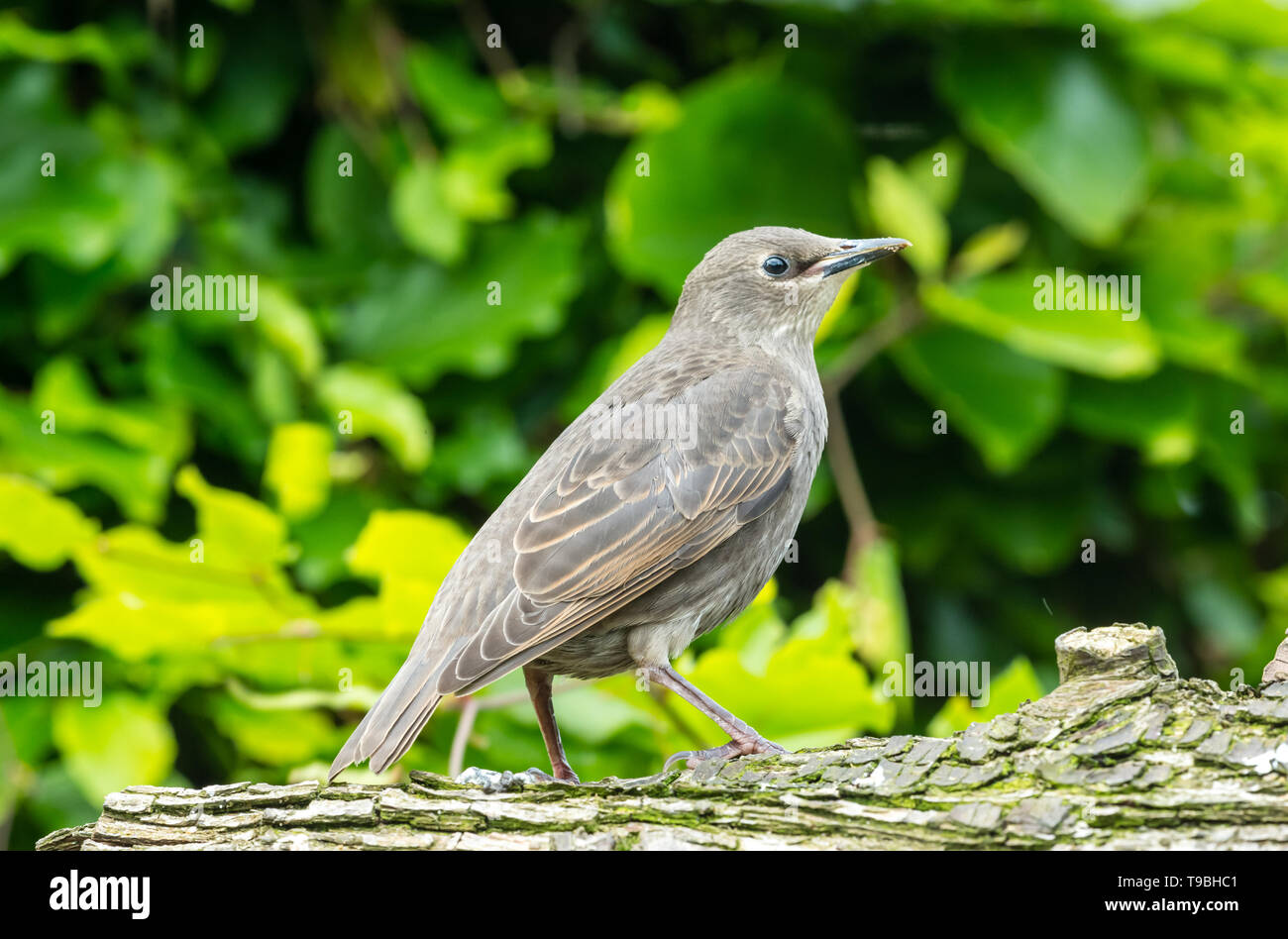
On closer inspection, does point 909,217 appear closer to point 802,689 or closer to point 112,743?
point 802,689

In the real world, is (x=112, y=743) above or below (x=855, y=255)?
below

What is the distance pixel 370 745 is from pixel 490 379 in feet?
8.21

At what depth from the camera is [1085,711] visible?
2.86 metres

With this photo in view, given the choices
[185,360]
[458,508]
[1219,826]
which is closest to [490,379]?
[458,508]

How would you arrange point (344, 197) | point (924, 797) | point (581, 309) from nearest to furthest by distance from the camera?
point (924, 797) → point (344, 197) → point (581, 309)

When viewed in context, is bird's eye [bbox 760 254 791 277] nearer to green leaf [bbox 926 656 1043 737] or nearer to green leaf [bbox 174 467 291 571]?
green leaf [bbox 926 656 1043 737]

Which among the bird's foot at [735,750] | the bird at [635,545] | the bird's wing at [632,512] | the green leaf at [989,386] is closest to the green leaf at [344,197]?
the bird at [635,545]

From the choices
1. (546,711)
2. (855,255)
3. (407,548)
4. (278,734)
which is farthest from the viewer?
(278,734)

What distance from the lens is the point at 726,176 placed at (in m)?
5.39

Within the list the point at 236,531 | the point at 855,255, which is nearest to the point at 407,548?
the point at 236,531

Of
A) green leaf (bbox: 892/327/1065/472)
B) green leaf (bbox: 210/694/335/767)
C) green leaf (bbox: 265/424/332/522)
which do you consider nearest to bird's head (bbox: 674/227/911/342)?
green leaf (bbox: 892/327/1065/472)

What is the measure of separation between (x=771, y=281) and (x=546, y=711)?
166 centimetres

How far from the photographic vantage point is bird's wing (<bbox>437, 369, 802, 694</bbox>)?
340cm

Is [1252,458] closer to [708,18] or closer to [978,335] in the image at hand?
[978,335]
